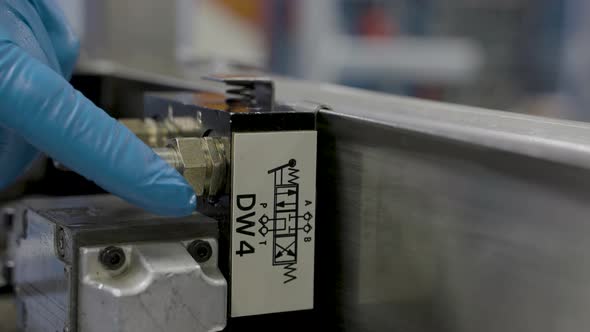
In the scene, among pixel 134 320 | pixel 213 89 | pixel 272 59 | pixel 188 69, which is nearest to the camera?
pixel 134 320

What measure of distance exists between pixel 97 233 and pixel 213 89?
0.25 metres

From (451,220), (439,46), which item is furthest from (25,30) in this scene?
(439,46)

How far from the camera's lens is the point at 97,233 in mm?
426

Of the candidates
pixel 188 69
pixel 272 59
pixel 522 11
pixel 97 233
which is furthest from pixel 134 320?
pixel 522 11

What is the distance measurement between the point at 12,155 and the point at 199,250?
160mm

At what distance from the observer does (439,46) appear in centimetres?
308

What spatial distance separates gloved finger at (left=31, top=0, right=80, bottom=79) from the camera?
0.64 metres

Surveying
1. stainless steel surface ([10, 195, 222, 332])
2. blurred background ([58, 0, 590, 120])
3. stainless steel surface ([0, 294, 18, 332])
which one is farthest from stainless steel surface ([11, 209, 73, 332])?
blurred background ([58, 0, 590, 120])

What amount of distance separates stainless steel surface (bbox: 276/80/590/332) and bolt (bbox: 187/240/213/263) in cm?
7

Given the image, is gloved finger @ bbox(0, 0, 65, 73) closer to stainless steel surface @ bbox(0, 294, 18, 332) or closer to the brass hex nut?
the brass hex nut

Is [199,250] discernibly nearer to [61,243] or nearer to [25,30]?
[61,243]

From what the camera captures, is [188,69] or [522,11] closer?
[188,69]

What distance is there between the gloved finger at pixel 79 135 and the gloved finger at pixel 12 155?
0.30 ft

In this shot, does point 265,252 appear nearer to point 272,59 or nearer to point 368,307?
point 368,307
